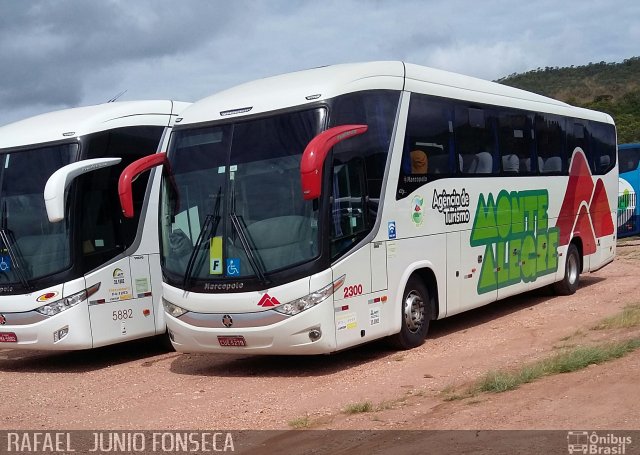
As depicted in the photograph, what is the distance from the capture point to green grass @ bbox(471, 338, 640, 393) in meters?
8.79

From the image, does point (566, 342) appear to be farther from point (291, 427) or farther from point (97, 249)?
point (97, 249)

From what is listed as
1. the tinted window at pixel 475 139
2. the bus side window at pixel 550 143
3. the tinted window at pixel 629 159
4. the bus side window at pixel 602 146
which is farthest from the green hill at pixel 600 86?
the tinted window at pixel 475 139

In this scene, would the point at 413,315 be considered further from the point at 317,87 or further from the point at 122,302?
the point at 122,302

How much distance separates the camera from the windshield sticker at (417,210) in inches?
465

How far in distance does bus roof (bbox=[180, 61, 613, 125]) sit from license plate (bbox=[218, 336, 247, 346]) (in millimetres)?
2690

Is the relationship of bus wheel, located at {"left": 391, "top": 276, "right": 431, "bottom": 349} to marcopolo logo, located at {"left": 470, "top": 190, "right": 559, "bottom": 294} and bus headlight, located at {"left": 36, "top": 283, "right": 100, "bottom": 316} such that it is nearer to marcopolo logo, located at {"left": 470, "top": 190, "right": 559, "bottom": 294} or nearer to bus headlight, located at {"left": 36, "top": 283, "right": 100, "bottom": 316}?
marcopolo logo, located at {"left": 470, "top": 190, "right": 559, "bottom": 294}

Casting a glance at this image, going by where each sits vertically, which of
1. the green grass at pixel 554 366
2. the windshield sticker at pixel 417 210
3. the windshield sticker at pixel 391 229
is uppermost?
the windshield sticker at pixel 417 210

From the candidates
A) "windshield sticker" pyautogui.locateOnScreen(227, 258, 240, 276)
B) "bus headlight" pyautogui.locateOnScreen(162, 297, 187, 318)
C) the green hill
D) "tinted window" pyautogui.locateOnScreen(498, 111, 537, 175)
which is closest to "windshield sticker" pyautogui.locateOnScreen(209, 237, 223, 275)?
"windshield sticker" pyautogui.locateOnScreen(227, 258, 240, 276)

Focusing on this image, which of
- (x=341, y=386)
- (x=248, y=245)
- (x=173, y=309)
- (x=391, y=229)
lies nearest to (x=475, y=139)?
(x=391, y=229)

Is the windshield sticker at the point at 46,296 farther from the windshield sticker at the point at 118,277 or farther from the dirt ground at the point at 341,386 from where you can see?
the dirt ground at the point at 341,386

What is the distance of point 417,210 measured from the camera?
39.1 feet

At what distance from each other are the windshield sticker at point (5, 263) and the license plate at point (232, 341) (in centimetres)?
351

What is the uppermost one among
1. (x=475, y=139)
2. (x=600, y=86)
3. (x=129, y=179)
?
(x=600, y=86)

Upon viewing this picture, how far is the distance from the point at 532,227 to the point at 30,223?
830 centimetres
